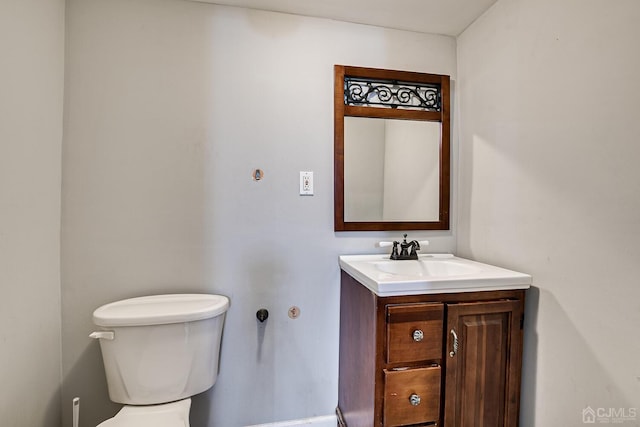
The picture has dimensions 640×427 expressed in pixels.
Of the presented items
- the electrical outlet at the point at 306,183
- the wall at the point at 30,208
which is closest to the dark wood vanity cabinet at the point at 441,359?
the electrical outlet at the point at 306,183

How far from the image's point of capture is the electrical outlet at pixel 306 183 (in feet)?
4.57

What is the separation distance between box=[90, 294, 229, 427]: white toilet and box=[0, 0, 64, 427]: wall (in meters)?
0.25

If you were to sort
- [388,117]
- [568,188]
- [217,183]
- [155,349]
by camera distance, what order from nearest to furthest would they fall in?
1. [568,188]
2. [155,349]
3. [217,183]
4. [388,117]

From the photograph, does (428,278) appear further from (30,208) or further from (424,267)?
(30,208)

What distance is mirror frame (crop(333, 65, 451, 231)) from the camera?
4.63ft

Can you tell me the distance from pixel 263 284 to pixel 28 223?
956 mm

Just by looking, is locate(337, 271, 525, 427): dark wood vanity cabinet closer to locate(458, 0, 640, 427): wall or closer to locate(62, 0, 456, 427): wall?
locate(458, 0, 640, 427): wall

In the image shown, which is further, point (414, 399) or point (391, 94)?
point (391, 94)

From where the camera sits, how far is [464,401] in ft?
3.34

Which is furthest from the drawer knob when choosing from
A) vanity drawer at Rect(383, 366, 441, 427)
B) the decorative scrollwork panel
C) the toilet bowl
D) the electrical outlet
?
the decorative scrollwork panel

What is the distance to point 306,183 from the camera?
1396 mm

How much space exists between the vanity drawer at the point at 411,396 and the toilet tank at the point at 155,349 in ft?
2.44

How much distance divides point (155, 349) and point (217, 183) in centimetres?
75

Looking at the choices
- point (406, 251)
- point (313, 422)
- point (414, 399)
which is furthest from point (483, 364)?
point (313, 422)
